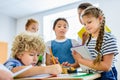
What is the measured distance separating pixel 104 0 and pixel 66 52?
1.65 meters

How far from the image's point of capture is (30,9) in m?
3.64

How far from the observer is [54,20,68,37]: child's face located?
1.71 m

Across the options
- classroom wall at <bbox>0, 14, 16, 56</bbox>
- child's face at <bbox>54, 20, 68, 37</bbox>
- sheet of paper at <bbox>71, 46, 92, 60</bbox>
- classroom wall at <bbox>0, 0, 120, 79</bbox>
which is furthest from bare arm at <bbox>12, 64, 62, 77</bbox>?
classroom wall at <bbox>0, 14, 16, 56</bbox>

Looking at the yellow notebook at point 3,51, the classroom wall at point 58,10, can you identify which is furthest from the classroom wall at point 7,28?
the yellow notebook at point 3,51

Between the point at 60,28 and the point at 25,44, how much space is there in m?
0.85

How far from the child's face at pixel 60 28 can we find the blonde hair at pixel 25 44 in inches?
29.2

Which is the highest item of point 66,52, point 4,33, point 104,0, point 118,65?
point 104,0

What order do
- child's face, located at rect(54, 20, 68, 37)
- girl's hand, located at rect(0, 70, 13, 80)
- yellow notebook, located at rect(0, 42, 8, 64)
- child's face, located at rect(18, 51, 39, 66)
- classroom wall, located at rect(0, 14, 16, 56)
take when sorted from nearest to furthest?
girl's hand, located at rect(0, 70, 13, 80) → child's face, located at rect(18, 51, 39, 66) → child's face, located at rect(54, 20, 68, 37) → yellow notebook, located at rect(0, 42, 8, 64) → classroom wall, located at rect(0, 14, 16, 56)

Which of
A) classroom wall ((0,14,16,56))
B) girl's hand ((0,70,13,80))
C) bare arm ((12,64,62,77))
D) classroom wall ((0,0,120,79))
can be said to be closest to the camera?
girl's hand ((0,70,13,80))

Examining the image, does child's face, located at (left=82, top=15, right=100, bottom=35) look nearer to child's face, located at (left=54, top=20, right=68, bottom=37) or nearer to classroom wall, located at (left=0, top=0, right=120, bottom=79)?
child's face, located at (left=54, top=20, right=68, bottom=37)

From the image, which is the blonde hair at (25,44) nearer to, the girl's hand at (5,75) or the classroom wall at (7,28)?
the girl's hand at (5,75)

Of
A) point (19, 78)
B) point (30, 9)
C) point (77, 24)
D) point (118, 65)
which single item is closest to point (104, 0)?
point (77, 24)

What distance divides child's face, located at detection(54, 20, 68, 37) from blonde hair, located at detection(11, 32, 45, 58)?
740 mm

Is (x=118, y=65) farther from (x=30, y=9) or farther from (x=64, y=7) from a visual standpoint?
(x=30, y=9)
